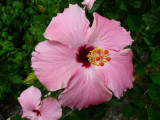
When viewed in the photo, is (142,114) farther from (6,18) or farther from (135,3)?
(6,18)

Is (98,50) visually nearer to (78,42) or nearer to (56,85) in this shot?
(78,42)

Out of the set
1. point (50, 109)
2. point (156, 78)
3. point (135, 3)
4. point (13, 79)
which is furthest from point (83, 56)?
point (13, 79)

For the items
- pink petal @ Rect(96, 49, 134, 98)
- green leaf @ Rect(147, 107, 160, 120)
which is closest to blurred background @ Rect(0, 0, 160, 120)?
green leaf @ Rect(147, 107, 160, 120)

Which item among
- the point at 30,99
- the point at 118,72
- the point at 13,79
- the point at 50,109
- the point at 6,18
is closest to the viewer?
the point at 118,72

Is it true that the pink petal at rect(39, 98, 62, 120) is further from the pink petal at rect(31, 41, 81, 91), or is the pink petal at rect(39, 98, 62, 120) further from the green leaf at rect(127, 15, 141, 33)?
the green leaf at rect(127, 15, 141, 33)

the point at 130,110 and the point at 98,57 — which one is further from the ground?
the point at 98,57

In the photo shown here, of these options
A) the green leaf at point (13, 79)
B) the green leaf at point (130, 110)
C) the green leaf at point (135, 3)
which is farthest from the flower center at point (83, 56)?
the green leaf at point (13, 79)
